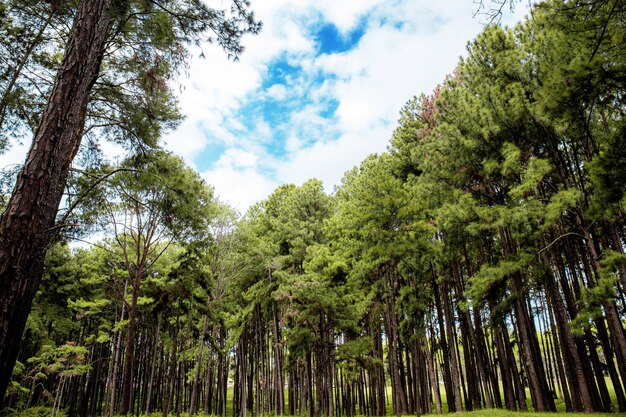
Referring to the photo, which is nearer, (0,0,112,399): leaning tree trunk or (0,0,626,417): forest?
(0,0,112,399): leaning tree trunk

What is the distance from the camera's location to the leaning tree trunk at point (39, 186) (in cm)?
300

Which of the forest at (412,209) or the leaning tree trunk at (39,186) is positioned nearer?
the leaning tree trunk at (39,186)

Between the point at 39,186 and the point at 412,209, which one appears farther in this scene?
the point at 412,209

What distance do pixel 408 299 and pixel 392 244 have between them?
198 inches

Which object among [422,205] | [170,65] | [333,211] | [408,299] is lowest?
[408,299]

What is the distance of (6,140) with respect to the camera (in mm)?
7961

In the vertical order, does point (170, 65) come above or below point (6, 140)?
above

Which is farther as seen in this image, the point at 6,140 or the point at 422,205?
the point at 422,205

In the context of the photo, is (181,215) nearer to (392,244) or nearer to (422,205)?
(392,244)

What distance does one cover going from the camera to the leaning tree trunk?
3.00 m

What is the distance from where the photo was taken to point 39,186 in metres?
3.41

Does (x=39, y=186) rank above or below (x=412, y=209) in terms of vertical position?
below

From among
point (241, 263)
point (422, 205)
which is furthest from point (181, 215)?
point (241, 263)

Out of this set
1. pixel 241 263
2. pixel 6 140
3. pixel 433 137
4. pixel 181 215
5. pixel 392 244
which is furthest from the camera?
pixel 241 263
